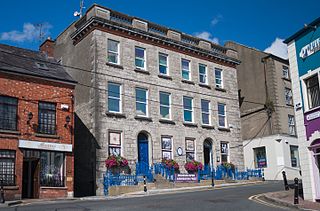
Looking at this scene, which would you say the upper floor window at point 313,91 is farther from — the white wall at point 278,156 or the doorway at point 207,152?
the white wall at point 278,156

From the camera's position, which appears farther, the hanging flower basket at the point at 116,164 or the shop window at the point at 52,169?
the hanging flower basket at the point at 116,164

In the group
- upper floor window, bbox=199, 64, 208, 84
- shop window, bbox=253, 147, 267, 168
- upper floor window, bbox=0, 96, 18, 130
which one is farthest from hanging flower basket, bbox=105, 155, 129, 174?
shop window, bbox=253, 147, 267, 168

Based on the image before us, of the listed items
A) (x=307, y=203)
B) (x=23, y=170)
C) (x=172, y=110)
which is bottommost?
(x=307, y=203)

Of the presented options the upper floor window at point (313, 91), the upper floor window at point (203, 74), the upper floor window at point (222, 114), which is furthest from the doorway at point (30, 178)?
the upper floor window at point (222, 114)

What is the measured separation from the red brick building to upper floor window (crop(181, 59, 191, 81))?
11359mm

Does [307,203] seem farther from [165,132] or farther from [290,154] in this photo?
[290,154]

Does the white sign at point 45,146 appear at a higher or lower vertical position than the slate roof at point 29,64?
lower

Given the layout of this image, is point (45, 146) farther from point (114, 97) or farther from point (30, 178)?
point (114, 97)

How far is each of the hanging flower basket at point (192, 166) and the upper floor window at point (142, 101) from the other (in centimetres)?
488

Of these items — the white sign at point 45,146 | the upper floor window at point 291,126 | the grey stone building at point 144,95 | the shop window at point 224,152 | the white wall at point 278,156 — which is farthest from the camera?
the upper floor window at point 291,126

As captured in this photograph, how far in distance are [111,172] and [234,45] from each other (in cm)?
2207

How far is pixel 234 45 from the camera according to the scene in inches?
1729

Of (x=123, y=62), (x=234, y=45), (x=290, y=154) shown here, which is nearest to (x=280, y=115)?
(x=290, y=154)

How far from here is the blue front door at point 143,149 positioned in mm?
30248
